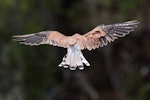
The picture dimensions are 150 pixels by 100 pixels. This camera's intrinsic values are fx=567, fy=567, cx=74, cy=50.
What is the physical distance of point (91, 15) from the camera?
10344 mm

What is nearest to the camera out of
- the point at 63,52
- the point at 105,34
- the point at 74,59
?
the point at 74,59

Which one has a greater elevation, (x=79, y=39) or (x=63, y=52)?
(x=63, y=52)

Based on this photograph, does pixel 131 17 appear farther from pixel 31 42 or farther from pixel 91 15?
pixel 31 42

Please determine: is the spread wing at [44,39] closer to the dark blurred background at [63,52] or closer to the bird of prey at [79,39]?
the bird of prey at [79,39]

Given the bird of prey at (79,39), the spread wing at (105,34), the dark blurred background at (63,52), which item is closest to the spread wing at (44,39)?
the bird of prey at (79,39)

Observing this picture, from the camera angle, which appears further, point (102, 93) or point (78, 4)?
point (102, 93)

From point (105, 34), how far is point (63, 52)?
6.05 m

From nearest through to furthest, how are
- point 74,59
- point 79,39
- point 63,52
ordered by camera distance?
point 74,59
point 79,39
point 63,52

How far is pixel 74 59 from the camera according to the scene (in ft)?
15.4

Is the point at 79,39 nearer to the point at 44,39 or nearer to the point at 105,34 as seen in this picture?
the point at 105,34

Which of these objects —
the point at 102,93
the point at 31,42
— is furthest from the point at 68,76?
the point at 31,42

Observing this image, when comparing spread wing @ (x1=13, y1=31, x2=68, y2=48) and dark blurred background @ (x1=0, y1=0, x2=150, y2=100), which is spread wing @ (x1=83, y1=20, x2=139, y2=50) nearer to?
spread wing @ (x1=13, y1=31, x2=68, y2=48)

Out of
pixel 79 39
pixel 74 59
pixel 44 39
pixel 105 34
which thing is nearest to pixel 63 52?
pixel 44 39

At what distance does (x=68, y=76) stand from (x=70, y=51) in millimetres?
6411
